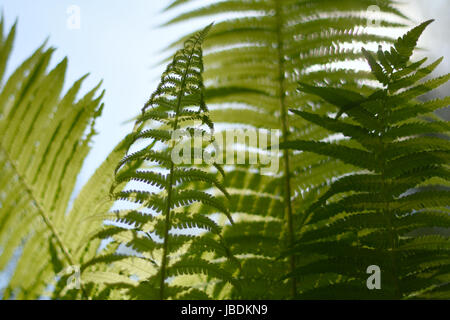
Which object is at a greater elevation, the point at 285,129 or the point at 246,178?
the point at 285,129

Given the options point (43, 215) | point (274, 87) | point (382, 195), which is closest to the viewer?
point (382, 195)

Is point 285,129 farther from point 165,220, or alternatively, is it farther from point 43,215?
point 43,215

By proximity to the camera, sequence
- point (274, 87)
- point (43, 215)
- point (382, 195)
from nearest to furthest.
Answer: point (382, 195) < point (43, 215) < point (274, 87)

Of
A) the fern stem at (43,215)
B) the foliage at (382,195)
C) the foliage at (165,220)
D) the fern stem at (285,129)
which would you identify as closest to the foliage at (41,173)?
the fern stem at (43,215)

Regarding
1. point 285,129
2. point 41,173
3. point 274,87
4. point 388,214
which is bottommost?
point 388,214

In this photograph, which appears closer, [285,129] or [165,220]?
[165,220]

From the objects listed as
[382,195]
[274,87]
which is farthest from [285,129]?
[382,195]

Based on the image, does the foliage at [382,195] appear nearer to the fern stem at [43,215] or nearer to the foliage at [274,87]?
the foliage at [274,87]

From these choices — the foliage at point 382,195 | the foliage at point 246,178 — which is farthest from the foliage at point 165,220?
the foliage at point 382,195

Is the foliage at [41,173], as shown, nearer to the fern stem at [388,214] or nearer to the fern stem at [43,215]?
the fern stem at [43,215]

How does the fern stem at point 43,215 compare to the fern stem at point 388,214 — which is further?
the fern stem at point 43,215

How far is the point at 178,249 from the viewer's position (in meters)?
0.67

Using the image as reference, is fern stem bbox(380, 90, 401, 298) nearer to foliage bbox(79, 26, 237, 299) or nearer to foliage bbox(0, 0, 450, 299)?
foliage bbox(0, 0, 450, 299)

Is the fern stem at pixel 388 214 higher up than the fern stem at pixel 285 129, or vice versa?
the fern stem at pixel 285 129
